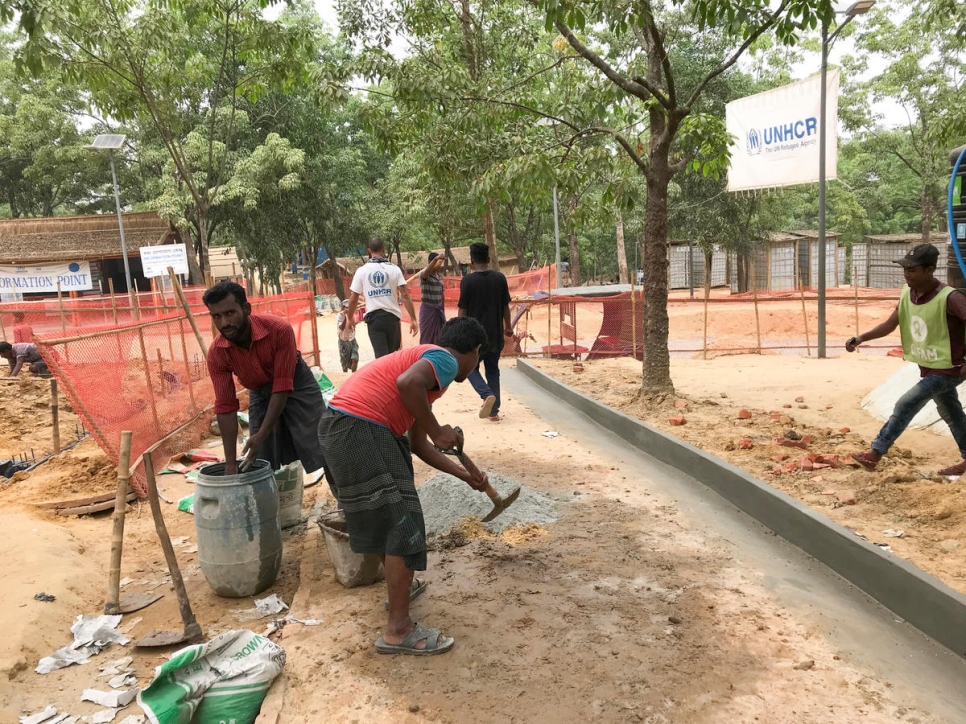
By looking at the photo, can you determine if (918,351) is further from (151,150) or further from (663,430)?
(151,150)

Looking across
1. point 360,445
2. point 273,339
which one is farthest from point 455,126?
point 360,445

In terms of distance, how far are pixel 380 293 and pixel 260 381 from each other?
3890 millimetres

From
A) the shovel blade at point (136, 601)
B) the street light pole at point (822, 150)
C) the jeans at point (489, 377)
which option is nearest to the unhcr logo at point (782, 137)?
the street light pole at point (822, 150)

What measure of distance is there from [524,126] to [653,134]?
1.75 metres

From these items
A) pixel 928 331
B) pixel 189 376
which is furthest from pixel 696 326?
pixel 928 331

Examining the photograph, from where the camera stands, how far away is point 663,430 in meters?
6.96

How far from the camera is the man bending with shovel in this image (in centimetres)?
307

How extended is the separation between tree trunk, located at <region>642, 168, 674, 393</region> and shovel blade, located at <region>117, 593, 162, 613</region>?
5.76 m

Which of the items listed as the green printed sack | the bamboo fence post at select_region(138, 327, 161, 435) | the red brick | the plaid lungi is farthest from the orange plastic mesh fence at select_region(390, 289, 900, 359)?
the green printed sack

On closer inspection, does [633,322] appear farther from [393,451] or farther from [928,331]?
[393,451]

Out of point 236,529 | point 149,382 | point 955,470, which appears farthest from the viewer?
point 149,382

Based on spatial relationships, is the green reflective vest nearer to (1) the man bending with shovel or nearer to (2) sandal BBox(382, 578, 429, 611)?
(1) the man bending with shovel

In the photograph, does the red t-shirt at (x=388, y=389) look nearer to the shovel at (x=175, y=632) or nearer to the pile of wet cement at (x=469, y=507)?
the shovel at (x=175, y=632)

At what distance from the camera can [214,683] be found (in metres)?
2.90
